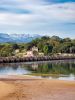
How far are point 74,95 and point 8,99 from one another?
5.27 m

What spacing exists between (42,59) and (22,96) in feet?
419

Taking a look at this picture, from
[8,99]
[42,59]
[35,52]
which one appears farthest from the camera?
[35,52]

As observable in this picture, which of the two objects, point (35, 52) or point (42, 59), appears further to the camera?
point (35, 52)

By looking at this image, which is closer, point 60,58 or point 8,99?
point 8,99

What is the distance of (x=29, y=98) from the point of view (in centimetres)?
2494

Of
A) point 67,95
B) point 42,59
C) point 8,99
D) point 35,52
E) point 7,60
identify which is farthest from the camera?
point 35,52

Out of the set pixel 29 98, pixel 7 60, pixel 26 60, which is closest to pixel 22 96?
pixel 29 98

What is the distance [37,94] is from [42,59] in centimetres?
12641

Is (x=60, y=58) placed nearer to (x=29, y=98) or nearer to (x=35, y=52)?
(x=35, y=52)

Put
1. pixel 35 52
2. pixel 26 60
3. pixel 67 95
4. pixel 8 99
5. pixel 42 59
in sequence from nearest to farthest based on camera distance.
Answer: pixel 8 99, pixel 67 95, pixel 26 60, pixel 42 59, pixel 35 52

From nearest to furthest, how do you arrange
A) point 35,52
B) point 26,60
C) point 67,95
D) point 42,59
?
point 67,95
point 26,60
point 42,59
point 35,52

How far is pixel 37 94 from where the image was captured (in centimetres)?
2711

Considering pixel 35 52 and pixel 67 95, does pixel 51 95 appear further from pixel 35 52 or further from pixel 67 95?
pixel 35 52

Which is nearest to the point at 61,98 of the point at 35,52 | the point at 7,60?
the point at 7,60
